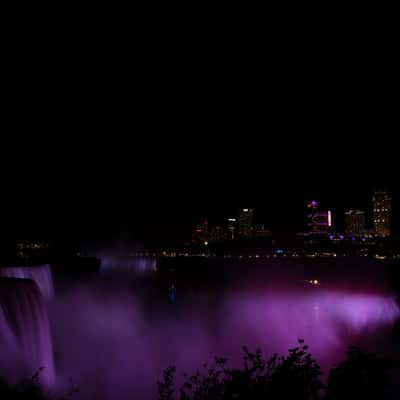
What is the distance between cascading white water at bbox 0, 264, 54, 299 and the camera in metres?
16.1

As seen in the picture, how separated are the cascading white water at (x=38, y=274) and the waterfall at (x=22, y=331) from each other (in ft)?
14.4

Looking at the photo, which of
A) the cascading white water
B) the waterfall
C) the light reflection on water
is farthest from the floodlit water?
the cascading white water

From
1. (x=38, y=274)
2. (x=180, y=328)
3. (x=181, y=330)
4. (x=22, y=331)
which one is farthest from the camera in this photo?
(x=180, y=328)

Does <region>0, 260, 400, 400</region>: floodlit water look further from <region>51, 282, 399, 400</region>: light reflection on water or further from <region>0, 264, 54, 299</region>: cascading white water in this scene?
<region>0, 264, 54, 299</region>: cascading white water

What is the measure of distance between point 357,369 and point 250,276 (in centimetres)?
5514

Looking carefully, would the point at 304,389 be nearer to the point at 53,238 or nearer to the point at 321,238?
the point at 53,238

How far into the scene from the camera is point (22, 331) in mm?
11234

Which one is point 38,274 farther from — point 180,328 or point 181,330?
point 180,328

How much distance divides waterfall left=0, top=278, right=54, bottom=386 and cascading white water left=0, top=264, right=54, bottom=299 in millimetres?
4376

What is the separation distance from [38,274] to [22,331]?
25.7ft

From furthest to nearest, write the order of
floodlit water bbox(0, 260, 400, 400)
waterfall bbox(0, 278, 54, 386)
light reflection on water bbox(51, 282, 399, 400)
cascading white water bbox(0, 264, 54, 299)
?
cascading white water bbox(0, 264, 54, 299) < light reflection on water bbox(51, 282, 399, 400) < floodlit water bbox(0, 260, 400, 400) < waterfall bbox(0, 278, 54, 386)

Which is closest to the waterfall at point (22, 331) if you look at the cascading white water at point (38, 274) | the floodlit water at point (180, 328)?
the floodlit water at point (180, 328)

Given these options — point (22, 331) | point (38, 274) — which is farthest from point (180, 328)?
point (22, 331)

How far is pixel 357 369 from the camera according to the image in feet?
12.0
